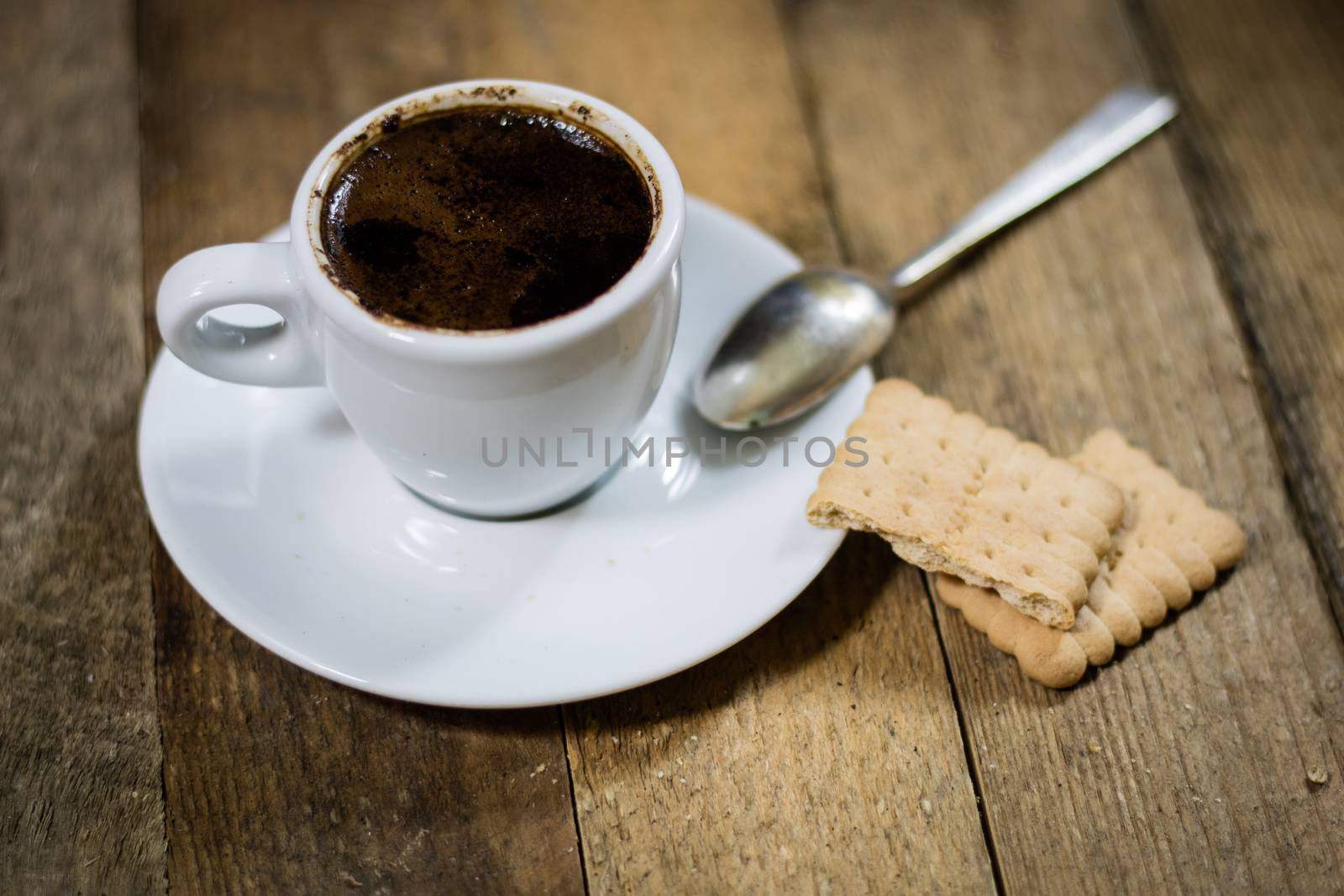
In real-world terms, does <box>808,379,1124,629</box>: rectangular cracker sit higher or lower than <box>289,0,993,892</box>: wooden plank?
higher

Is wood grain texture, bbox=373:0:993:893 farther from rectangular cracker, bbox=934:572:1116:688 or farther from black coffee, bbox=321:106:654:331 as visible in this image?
black coffee, bbox=321:106:654:331

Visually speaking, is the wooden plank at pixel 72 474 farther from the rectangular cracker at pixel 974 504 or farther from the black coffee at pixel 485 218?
the rectangular cracker at pixel 974 504

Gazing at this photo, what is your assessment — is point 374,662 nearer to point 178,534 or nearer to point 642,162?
point 178,534

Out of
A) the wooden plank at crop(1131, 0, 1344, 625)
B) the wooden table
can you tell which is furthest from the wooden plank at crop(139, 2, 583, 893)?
the wooden plank at crop(1131, 0, 1344, 625)

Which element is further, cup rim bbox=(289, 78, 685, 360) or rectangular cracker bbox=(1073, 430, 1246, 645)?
rectangular cracker bbox=(1073, 430, 1246, 645)

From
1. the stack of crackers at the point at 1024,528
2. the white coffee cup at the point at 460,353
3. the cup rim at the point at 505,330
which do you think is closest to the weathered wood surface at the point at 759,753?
the stack of crackers at the point at 1024,528

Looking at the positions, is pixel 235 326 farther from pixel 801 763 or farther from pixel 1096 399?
pixel 1096 399
